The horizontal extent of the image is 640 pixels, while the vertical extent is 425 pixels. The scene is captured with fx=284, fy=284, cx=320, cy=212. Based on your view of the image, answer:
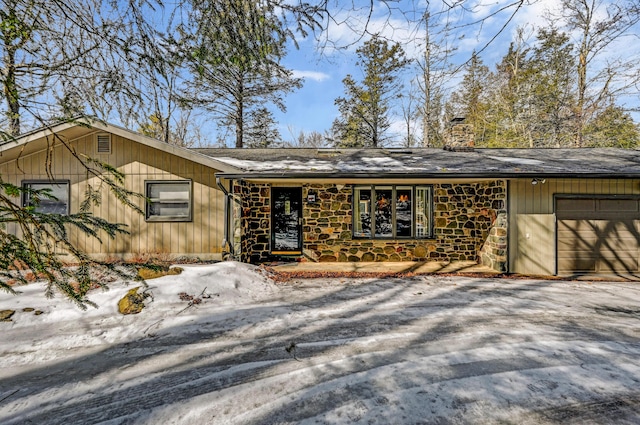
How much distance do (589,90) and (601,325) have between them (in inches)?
558

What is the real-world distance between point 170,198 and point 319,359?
19.8ft

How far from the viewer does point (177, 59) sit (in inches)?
110

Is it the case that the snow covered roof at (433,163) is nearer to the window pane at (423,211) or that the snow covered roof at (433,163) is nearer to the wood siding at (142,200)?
the window pane at (423,211)

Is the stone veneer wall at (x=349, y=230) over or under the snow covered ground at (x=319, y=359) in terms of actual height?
over

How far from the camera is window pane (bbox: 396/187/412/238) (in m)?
7.87

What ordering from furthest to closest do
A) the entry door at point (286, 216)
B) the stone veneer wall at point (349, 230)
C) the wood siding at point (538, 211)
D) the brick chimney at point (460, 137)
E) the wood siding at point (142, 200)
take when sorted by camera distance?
the brick chimney at point (460, 137) < the entry door at point (286, 216) < the stone veneer wall at point (349, 230) < the wood siding at point (142, 200) < the wood siding at point (538, 211)

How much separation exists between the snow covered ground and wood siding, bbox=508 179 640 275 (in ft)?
5.38

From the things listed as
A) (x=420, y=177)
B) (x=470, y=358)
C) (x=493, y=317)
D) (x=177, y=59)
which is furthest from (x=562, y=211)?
(x=177, y=59)

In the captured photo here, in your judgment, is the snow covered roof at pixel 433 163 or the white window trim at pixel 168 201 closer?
the snow covered roof at pixel 433 163

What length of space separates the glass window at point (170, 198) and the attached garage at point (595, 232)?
8.81 metres

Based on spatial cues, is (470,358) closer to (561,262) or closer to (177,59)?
(177,59)

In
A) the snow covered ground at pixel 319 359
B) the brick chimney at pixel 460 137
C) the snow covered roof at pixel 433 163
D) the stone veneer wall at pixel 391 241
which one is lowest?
the snow covered ground at pixel 319 359

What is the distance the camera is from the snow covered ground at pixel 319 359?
2.09 m

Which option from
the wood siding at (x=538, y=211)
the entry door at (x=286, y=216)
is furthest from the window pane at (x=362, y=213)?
the wood siding at (x=538, y=211)
